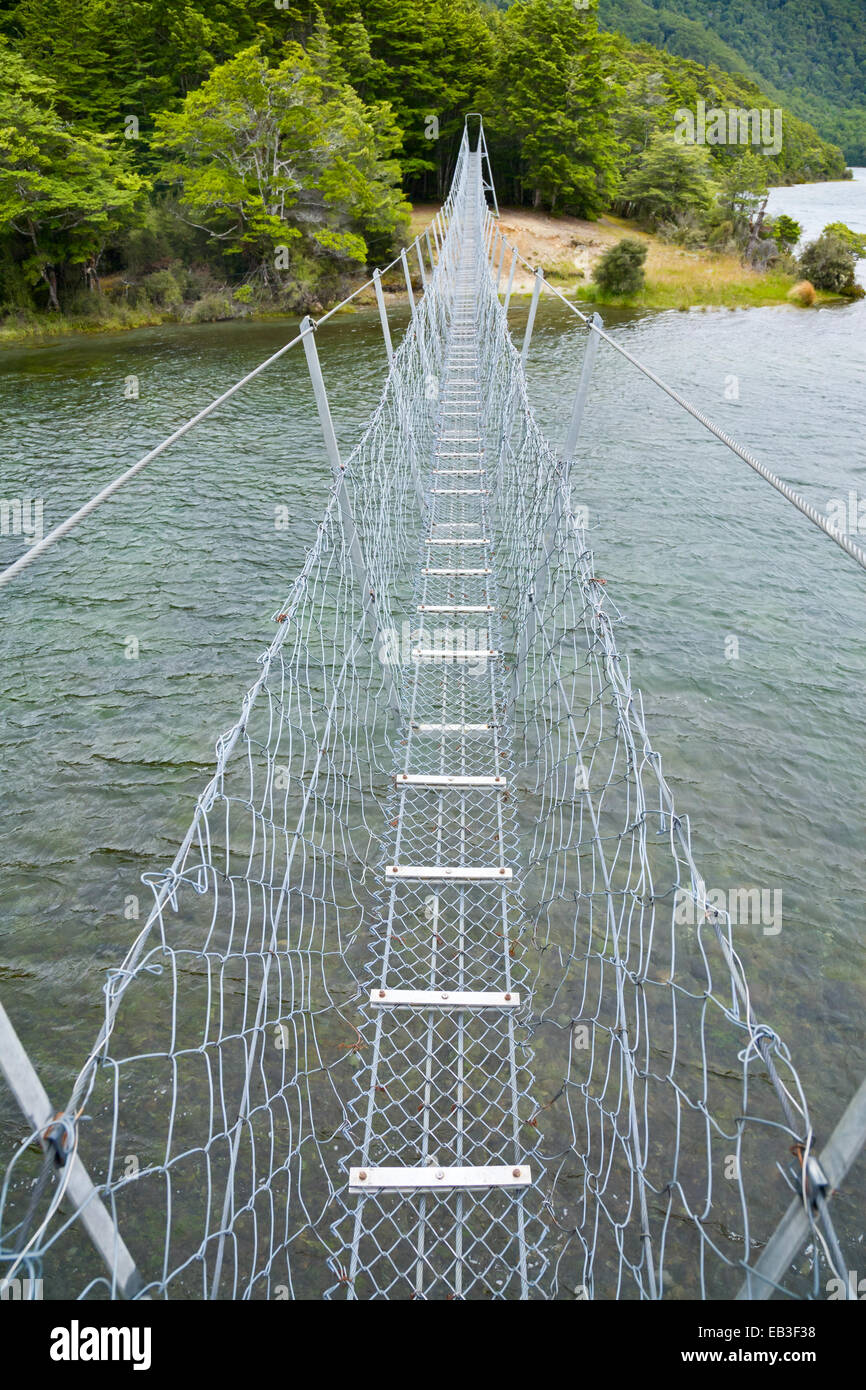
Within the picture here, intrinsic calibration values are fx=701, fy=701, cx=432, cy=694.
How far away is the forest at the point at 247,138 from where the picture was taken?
47.0ft

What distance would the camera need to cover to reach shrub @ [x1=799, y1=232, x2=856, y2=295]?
16328 mm

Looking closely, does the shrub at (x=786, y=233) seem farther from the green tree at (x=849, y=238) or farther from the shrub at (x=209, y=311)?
the shrub at (x=209, y=311)

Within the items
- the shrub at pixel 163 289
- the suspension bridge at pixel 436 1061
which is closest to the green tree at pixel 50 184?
the shrub at pixel 163 289

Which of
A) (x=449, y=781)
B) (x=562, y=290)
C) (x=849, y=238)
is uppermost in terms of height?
(x=849, y=238)

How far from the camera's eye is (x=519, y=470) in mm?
3861

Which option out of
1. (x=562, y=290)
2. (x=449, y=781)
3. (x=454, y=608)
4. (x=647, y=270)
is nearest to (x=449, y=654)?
(x=454, y=608)

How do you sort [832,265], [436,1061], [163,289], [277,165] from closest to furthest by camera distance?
[436,1061] < [277,165] < [163,289] < [832,265]

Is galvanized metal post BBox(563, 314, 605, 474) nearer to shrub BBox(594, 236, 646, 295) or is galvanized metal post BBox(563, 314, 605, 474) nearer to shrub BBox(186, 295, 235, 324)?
shrub BBox(186, 295, 235, 324)

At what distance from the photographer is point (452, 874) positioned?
7.52 ft

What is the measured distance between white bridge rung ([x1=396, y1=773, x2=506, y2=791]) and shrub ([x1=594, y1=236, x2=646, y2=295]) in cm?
1691

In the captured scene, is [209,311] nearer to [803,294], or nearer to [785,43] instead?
[803,294]

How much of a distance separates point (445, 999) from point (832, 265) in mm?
20423

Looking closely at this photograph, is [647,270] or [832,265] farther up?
[647,270]
